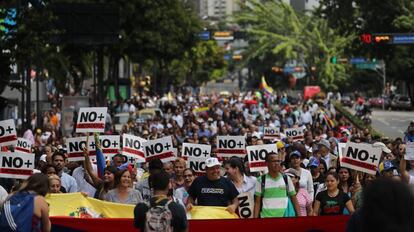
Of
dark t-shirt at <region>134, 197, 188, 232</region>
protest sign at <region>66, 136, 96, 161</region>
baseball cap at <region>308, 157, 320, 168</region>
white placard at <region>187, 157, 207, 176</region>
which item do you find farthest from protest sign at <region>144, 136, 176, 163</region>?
dark t-shirt at <region>134, 197, 188, 232</region>

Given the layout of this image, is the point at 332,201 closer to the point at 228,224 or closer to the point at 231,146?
the point at 228,224

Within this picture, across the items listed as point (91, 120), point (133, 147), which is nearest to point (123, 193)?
point (133, 147)

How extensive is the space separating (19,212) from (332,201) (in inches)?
149

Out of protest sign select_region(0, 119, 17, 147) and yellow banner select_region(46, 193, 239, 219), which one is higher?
protest sign select_region(0, 119, 17, 147)

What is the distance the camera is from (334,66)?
8575 centimetres

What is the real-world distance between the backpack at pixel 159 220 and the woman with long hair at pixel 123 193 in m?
2.93

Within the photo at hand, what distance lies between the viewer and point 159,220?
8.41 meters

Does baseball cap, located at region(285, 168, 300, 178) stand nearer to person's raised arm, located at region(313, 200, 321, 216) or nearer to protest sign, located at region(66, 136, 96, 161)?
person's raised arm, located at region(313, 200, 321, 216)

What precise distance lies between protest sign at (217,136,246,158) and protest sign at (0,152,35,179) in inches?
210

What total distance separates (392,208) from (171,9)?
4821cm

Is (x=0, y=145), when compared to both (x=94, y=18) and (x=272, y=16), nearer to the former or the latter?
(x=94, y=18)

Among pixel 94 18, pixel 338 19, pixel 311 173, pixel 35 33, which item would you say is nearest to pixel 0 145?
pixel 311 173

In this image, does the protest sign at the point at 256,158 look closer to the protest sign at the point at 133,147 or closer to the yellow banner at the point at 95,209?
the protest sign at the point at 133,147

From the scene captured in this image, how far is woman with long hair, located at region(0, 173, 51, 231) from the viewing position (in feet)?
29.7
